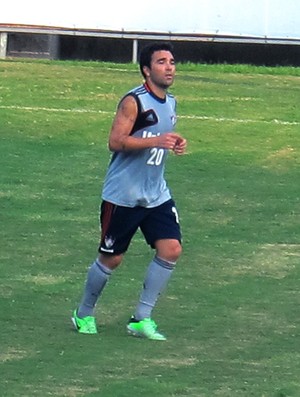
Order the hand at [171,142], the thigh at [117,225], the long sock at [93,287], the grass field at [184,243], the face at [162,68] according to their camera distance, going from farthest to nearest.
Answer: the long sock at [93,287], the thigh at [117,225], the face at [162,68], the hand at [171,142], the grass field at [184,243]

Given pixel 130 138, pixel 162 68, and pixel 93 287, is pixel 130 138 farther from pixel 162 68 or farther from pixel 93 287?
pixel 93 287

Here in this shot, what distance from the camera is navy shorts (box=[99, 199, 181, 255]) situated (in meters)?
7.78

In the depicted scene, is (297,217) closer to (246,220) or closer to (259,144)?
(246,220)

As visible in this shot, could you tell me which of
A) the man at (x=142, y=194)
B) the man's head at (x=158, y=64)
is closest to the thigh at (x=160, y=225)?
the man at (x=142, y=194)

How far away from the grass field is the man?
0.76 feet

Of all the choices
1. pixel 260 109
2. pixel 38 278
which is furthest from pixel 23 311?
pixel 260 109

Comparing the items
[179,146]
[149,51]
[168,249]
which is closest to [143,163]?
[179,146]

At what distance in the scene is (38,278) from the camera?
9.39m

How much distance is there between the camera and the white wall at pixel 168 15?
22375 mm

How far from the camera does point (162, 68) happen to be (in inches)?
300

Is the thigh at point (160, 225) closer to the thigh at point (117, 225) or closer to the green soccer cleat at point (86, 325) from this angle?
the thigh at point (117, 225)

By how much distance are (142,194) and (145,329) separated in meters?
0.78

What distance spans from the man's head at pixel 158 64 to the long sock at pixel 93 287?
3.70 ft

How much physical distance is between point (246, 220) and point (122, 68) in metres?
10.4
